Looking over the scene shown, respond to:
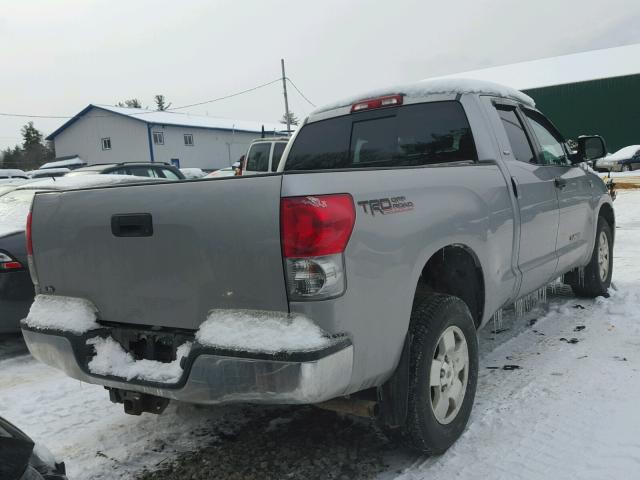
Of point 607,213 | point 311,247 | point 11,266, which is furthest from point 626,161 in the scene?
point 311,247

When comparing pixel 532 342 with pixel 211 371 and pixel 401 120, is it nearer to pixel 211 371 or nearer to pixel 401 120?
pixel 401 120

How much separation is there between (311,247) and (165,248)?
0.71 m

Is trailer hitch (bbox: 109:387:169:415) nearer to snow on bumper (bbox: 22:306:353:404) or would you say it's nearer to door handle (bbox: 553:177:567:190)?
snow on bumper (bbox: 22:306:353:404)

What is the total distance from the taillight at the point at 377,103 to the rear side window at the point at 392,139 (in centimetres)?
4

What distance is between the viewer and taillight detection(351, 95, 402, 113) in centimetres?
390

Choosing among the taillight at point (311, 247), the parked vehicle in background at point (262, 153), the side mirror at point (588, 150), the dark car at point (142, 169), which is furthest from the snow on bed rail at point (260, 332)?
the parked vehicle in background at point (262, 153)

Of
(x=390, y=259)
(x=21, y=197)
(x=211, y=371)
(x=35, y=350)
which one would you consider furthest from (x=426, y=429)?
(x=21, y=197)

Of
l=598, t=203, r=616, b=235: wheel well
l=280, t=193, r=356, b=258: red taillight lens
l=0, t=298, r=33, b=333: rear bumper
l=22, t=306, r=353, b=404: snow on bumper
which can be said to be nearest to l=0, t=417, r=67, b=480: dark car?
l=22, t=306, r=353, b=404: snow on bumper

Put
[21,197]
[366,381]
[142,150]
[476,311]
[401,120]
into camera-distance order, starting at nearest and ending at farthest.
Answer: [366,381] → [476,311] → [401,120] → [21,197] → [142,150]

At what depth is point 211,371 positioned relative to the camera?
2.19 m

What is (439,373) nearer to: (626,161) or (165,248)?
(165,248)

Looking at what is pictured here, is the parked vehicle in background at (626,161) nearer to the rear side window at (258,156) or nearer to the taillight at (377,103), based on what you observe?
the rear side window at (258,156)

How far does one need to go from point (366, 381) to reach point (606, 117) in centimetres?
4441

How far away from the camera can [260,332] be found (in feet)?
7.02
